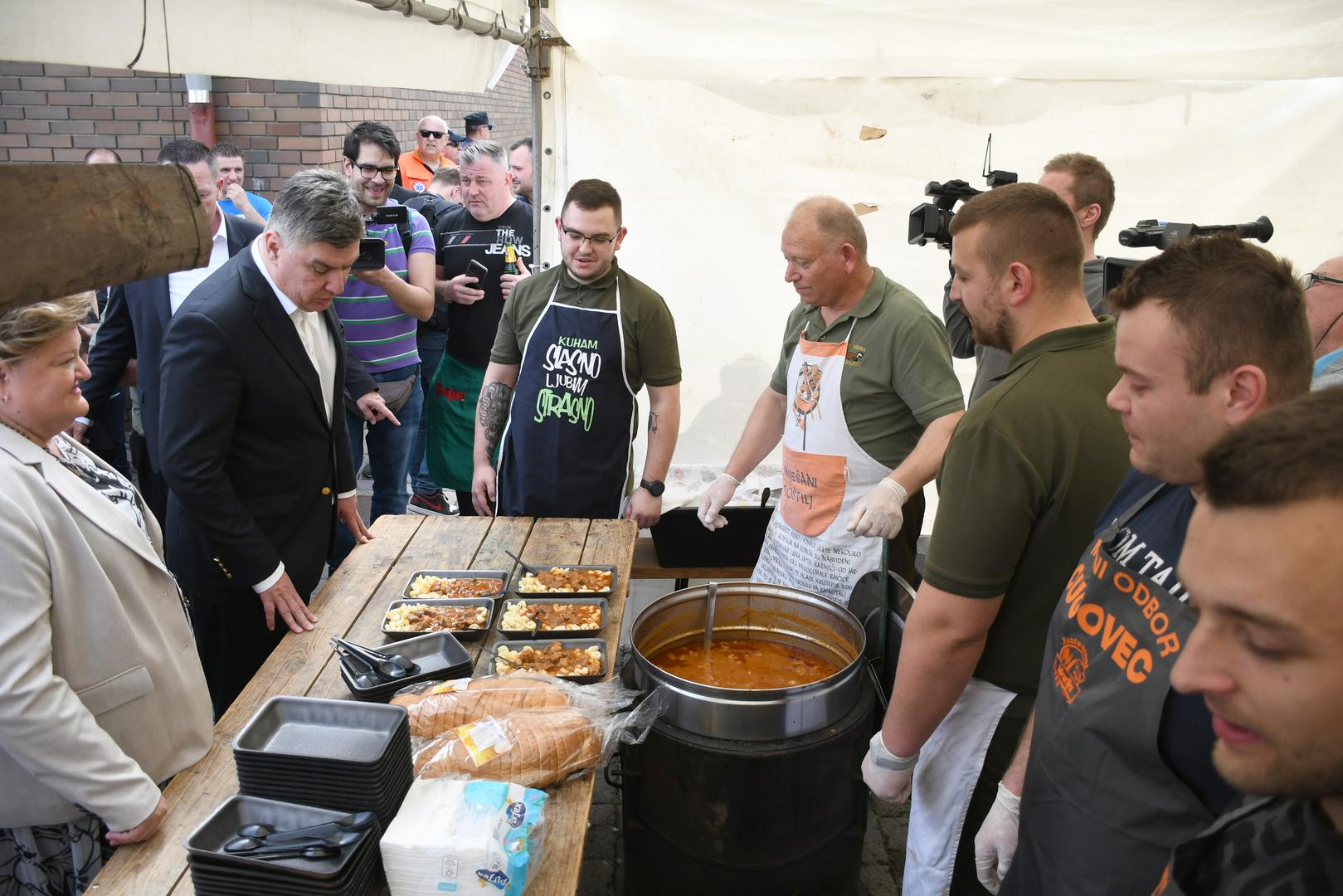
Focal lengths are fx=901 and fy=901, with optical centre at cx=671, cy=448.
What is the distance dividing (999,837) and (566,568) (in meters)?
1.49

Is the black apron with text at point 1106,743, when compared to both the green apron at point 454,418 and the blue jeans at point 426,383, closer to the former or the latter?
the green apron at point 454,418

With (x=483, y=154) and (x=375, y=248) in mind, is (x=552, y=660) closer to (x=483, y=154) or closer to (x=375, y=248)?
(x=375, y=248)

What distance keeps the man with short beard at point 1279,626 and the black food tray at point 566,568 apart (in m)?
1.97

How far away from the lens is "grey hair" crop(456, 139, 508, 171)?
16.1 ft

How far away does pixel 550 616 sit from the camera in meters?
2.53

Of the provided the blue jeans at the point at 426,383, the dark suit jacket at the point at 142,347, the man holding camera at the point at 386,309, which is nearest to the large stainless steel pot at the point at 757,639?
the dark suit jacket at the point at 142,347

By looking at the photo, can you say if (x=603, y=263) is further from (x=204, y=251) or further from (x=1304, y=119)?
(x=1304, y=119)

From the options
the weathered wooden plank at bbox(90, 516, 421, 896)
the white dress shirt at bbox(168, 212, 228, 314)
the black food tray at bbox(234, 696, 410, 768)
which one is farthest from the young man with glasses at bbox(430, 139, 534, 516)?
the black food tray at bbox(234, 696, 410, 768)

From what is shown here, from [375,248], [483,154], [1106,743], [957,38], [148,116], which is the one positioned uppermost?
[957,38]

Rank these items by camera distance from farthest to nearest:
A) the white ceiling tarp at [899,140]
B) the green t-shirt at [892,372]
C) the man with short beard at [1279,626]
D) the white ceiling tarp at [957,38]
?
the white ceiling tarp at [899,140] → the white ceiling tarp at [957,38] → the green t-shirt at [892,372] → the man with short beard at [1279,626]

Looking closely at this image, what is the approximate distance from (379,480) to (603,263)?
214 cm

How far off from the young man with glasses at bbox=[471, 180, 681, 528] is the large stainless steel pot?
0.93m

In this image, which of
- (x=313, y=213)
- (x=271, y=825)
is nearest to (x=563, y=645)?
(x=271, y=825)

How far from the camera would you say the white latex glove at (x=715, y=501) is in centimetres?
340
